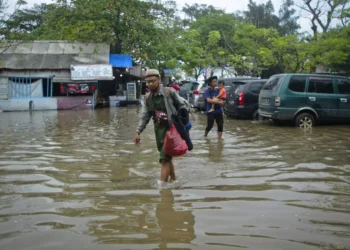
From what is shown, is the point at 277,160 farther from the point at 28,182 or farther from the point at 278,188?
the point at 28,182

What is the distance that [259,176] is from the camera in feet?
18.8

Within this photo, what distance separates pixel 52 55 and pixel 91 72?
10.8ft

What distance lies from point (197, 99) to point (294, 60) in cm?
838

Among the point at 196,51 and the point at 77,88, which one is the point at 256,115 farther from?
the point at 196,51

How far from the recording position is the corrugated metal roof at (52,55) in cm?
2380

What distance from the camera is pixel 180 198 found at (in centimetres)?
469

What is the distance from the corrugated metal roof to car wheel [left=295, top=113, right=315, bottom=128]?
1579 cm

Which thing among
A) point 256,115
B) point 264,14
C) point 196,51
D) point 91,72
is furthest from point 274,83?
point 264,14

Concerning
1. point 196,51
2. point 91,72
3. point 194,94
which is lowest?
point 194,94

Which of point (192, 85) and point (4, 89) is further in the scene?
point (4, 89)

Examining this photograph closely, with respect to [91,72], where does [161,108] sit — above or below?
below

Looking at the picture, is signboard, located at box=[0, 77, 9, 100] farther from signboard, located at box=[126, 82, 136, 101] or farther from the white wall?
signboard, located at box=[126, 82, 136, 101]

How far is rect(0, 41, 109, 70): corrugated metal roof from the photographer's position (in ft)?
78.1

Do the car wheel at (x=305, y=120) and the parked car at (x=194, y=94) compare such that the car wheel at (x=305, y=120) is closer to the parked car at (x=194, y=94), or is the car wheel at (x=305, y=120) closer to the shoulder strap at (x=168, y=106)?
the parked car at (x=194, y=94)
